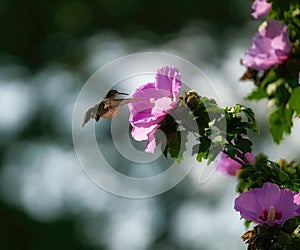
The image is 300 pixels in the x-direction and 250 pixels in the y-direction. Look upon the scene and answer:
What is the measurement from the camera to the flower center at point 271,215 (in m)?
2.28

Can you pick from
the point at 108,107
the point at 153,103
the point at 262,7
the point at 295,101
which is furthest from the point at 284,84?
the point at 108,107

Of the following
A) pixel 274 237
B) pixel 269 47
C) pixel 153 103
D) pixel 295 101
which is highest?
pixel 153 103

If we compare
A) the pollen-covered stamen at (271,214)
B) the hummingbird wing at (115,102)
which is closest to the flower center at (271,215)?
the pollen-covered stamen at (271,214)

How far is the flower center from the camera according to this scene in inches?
89.6

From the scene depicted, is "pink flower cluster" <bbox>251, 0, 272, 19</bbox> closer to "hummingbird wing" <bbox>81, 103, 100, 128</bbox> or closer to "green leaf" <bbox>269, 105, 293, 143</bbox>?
"green leaf" <bbox>269, 105, 293, 143</bbox>

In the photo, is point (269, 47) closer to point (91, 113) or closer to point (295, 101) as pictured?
point (295, 101)

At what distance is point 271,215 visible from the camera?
7.49 ft

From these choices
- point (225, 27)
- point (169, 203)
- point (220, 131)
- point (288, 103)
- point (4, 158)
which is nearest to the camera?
point (288, 103)

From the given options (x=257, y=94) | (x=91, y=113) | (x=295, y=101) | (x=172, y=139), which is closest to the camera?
(x=295, y=101)

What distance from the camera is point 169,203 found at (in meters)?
12.0

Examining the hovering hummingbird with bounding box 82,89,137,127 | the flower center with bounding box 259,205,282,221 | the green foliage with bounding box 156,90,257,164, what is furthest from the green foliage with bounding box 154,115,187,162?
the flower center with bounding box 259,205,282,221

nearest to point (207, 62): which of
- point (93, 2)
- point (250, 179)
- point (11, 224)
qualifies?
point (93, 2)

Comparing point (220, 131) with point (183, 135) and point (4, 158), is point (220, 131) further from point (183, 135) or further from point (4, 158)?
point (4, 158)

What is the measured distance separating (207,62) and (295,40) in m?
11.3
